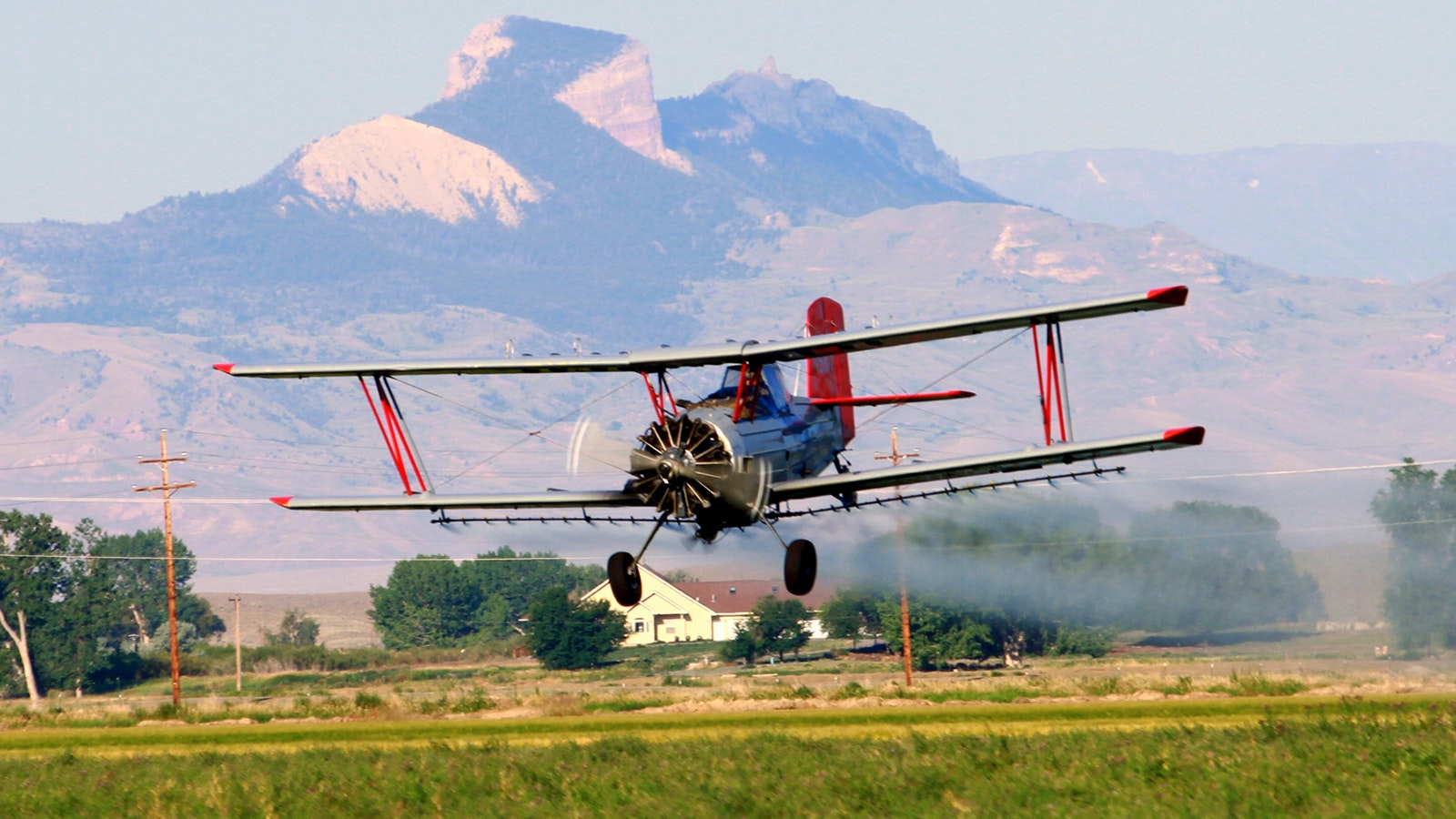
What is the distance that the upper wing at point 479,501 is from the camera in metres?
38.4

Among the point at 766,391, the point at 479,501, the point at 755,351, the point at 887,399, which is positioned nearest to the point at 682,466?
the point at 755,351

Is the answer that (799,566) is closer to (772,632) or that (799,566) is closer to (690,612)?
(772,632)

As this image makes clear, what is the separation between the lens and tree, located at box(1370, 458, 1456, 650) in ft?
304

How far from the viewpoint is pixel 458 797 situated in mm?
29656

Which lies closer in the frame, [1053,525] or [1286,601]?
[1053,525]

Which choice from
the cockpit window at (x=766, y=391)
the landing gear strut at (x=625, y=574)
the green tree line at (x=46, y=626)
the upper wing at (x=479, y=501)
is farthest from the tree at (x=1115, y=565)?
the green tree line at (x=46, y=626)

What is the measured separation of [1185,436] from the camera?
3228 cm

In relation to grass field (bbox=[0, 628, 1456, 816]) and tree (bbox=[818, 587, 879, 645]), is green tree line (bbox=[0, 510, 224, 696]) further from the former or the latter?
grass field (bbox=[0, 628, 1456, 816])

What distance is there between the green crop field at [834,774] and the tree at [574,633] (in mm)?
101371

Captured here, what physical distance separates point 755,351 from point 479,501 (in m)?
7.15

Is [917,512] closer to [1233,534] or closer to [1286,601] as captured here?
[1233,534]

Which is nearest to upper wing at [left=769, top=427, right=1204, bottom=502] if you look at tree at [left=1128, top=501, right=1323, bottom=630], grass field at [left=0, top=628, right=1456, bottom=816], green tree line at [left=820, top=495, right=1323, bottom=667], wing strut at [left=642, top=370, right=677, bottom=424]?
wing strut at [left=642, top=370, right=677, bottom=424]

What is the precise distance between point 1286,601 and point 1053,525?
63.5ft

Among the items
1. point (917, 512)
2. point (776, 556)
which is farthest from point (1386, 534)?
point (776, 556)
